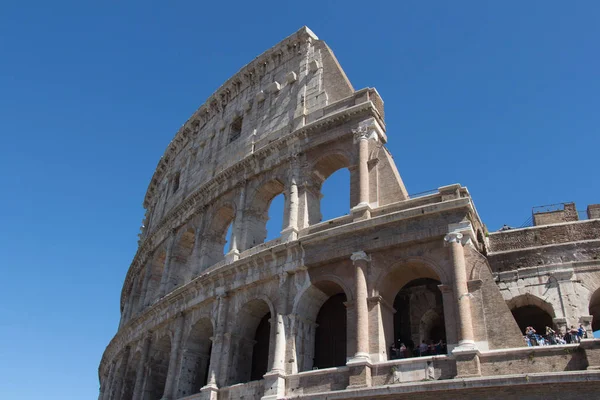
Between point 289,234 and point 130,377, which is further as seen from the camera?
point 130,377

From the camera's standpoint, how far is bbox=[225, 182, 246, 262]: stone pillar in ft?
59.6

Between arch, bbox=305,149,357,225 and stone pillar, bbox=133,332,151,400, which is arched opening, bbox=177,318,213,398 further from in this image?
arch, bbox=305,149,357,225

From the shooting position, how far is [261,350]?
56.2ft

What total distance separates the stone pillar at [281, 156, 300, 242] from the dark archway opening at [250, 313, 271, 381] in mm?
2613

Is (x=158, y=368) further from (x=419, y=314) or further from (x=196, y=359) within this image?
(x=419, y=314)

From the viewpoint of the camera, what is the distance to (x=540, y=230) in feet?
54.0

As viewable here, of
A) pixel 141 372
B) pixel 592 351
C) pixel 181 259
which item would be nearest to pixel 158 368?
pixel 141 372

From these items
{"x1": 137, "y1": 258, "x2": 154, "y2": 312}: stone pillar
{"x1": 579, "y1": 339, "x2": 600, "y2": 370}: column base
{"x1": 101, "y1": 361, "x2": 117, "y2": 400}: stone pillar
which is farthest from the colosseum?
{"x1": 137, "y1": 258, "x2": 154, "y2": 312}: stone pillar

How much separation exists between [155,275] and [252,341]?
9.11m

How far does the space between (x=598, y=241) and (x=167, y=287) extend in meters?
14.6

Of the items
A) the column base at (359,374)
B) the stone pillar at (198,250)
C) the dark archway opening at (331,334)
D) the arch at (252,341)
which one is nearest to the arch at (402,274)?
the dark archway opening at (331,334)

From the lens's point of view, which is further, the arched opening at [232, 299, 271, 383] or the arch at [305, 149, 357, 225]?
the arch at [305, 149, 357, 225]

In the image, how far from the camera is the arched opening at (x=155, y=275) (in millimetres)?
24094

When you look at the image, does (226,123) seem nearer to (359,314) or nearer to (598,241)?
(359,314)
